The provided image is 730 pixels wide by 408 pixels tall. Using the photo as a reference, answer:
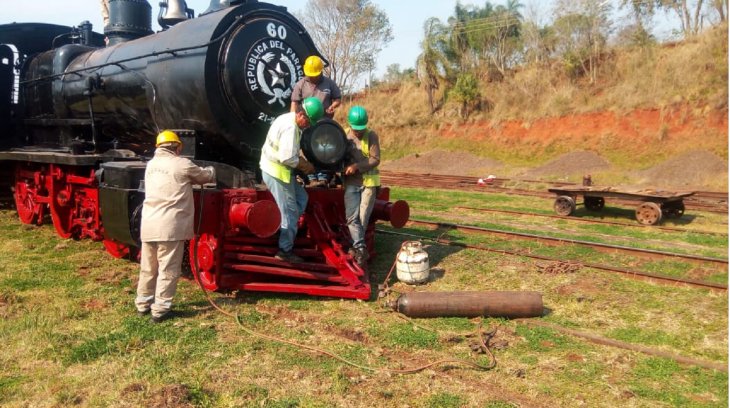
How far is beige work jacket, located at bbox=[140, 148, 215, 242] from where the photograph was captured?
14.8ft

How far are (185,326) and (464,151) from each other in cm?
2290

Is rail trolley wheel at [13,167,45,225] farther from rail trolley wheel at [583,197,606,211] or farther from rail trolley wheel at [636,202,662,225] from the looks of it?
rail trolley wheel at [583,197,606,211]

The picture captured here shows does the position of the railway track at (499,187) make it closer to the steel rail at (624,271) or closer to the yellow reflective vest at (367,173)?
the steel rail at (624,271)

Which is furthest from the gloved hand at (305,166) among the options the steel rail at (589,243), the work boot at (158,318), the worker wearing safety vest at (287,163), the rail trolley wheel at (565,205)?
the rail trolley wheel at (565,205)

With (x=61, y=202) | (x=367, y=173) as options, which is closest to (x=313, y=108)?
(x=367, y=173)

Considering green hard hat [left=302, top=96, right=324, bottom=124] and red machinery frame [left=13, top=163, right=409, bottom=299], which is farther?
green hard hat [left=302, top=96, right=324, bottom=124]

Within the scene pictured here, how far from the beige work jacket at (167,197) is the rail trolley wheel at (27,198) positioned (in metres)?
4.10

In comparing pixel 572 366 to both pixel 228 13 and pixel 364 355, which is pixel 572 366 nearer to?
pixel 364 355

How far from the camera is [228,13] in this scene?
17.6 feet

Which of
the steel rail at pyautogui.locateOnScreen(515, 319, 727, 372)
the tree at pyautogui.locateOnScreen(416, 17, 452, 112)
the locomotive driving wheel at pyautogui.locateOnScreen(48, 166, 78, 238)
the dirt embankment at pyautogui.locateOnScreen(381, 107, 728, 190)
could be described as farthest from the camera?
the tree at pyautogui.locateOnScreen(416, 17, 452, 112)

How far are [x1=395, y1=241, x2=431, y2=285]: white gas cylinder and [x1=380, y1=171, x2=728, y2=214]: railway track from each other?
7724mm

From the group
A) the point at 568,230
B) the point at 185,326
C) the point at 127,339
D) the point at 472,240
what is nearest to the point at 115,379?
the point at 127,339

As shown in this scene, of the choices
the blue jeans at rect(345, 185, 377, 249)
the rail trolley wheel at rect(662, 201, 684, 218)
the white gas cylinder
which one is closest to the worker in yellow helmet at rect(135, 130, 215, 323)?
the blue jeans at rect(345, 185, 377, 249)

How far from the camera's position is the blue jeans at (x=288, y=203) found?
5.07m
